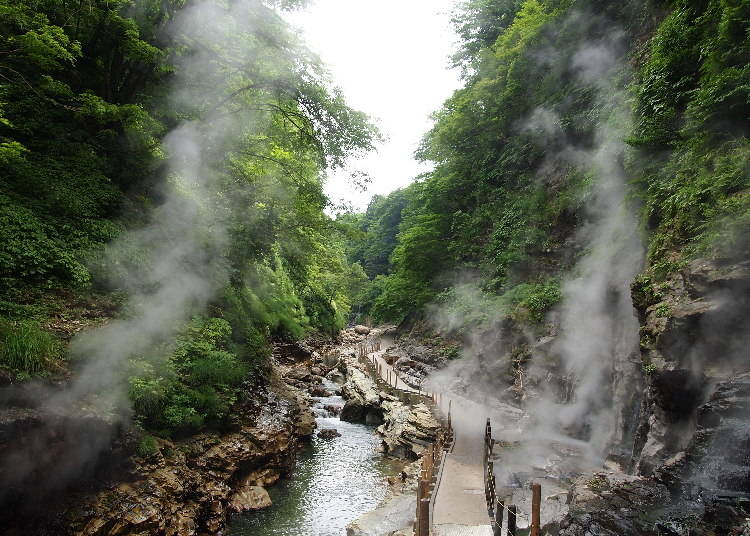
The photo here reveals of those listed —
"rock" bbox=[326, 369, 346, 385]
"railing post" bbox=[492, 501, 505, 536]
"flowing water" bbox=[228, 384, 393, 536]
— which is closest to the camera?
"railing post" bbox=[492, 501, 505, 536]

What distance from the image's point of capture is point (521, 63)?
78.1 feet

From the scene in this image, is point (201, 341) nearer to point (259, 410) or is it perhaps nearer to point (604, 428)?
point (259, 410)

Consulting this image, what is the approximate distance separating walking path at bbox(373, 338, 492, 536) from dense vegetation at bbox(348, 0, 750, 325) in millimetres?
6223

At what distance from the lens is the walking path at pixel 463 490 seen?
7.34 metres

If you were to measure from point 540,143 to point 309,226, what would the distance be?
14.3m

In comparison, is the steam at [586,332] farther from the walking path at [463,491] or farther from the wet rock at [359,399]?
the wet rock at [359,399]

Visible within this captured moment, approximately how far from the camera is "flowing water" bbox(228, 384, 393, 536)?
8.98m

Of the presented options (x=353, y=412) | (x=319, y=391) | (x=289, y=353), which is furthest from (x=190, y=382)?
(x=289, y=353)

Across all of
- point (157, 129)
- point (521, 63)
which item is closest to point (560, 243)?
point (521, 63)

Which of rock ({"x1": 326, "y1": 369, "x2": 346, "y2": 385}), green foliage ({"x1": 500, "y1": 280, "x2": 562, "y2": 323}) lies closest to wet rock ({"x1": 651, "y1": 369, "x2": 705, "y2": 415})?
green foliage ({"x1": 500, "y1": 280, "x2": 562, "y2": 323})

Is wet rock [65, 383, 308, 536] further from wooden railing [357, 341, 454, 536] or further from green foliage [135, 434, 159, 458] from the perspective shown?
wooden railing [357, 341, 454, 536]

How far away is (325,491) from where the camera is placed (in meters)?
10.9

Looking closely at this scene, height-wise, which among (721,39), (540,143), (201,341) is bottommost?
(201,341)

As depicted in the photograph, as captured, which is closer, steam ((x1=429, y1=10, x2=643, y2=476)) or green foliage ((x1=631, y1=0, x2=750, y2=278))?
green foliage ((x1=631, y1=0, x2=750, y2=278))
